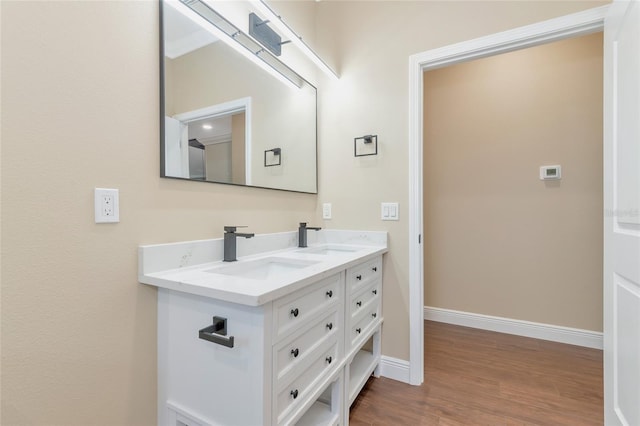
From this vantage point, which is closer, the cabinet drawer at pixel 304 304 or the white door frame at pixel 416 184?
the cabinet drawer at pixel 304 304

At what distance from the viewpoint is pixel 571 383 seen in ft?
6.03

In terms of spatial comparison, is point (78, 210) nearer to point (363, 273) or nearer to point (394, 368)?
point (363, 273)

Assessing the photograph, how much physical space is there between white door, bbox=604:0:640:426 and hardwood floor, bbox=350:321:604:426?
47 centimetres

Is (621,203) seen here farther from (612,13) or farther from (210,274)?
(210,274)

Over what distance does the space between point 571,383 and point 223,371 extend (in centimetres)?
218

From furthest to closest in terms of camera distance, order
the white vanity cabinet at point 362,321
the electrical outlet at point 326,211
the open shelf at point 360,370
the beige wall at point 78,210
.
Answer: the electrical outlet at point 326,211, the open shelf at point 360,370, the white vanity cabinet at point 362,321, the beige wall at point 78,210

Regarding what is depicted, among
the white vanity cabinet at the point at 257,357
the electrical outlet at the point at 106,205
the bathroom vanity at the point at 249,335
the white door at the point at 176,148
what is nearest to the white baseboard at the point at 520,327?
the bathroom vanity at the point at 249,335

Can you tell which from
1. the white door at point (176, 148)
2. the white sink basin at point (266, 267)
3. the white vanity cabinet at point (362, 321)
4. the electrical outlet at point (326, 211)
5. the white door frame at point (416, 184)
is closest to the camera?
the white door at point (176, 148)

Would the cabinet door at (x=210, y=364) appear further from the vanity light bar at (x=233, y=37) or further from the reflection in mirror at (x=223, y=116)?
the vanity light bar at (x=233, y=37)

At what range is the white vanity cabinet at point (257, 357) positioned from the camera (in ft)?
2.95

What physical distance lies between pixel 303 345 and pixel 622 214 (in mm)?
1276

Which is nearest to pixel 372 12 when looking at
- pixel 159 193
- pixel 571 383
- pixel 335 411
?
pixel 159 193

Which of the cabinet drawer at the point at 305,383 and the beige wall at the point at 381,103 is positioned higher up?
the beige wall at the point at 381,103

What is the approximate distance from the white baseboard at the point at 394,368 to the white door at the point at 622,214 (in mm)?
947
